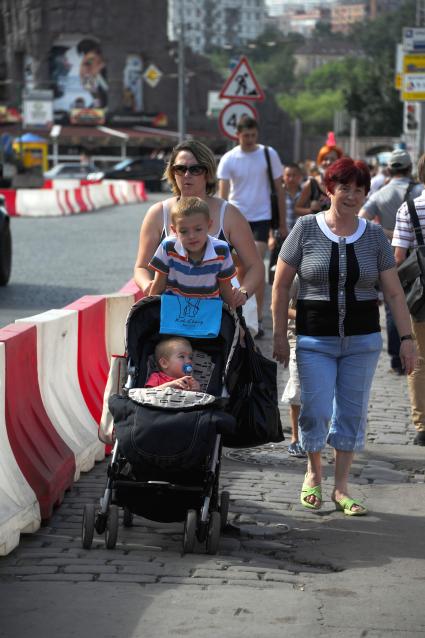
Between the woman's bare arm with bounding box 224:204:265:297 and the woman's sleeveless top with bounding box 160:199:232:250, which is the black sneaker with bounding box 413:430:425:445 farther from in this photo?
the woman's sleeveless top with bounding box 160:199:232:250

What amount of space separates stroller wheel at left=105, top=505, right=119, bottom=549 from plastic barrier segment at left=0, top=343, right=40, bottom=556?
15.3 inches

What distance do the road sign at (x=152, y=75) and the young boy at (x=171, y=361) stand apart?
90.6 metres

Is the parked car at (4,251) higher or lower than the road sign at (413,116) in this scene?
lower

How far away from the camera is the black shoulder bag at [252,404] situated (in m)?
6.49

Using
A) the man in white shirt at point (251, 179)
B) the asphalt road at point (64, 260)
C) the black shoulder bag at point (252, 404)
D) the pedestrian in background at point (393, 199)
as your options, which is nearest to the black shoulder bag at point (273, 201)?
the man in white shirt at point (251, 179)

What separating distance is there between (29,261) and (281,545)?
57.2 feet

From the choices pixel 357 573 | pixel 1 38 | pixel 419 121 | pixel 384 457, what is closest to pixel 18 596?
pixel 357 573

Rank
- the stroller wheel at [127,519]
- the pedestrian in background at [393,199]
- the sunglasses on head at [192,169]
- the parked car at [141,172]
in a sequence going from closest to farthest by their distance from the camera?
the stroller wheel at [127,519]
the sunglasses on head at [192,169]
the pedestrian in background at [393,199]
the parked car at [141,172]

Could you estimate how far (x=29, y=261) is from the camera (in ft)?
76.6

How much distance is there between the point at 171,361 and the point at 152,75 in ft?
299

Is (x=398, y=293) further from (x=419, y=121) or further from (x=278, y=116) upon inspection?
(x=278, y=116)

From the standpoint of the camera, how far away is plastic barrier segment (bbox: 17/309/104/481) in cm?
744

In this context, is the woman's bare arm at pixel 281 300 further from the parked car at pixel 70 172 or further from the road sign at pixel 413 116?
the parked car at pixel 70 172

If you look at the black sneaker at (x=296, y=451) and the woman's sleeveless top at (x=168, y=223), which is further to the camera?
the black sneaker at (x=296, y=451)
